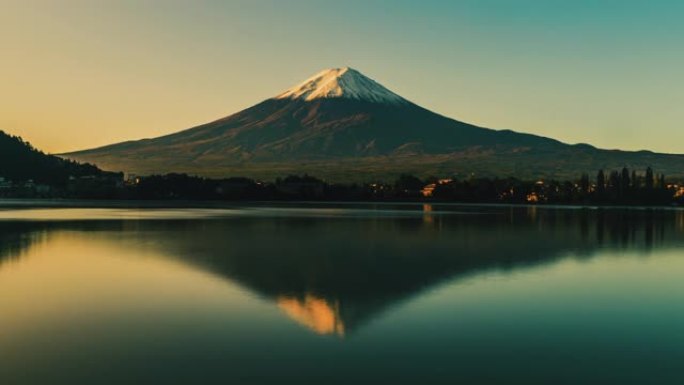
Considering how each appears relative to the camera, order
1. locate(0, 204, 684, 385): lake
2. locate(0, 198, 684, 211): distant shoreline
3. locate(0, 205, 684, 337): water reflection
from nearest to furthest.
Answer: locate(0, 204, 684, 385): lake, locate(0, 205, 684, 337): water reflection, locate(0, 198, 684, 211): distant shoreline

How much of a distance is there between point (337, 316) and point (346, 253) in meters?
19.9

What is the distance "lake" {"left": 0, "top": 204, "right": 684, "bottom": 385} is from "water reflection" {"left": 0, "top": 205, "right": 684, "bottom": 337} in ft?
0.57

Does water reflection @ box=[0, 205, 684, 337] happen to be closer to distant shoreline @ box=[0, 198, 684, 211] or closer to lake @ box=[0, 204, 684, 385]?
lake @ box=[0, 204, 684, 385]

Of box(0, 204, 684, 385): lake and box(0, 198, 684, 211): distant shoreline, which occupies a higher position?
box(0, 198, 684, 211): distant shoreline

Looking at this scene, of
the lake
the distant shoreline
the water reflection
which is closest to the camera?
the lake

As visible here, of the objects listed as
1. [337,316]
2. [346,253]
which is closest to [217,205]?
[346,253]

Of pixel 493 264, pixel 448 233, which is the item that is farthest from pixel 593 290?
pixel 448 233

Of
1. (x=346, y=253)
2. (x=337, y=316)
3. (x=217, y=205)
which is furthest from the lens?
(x=217, y=205)

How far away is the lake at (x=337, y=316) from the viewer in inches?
579

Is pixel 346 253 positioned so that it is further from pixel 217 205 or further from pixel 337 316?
pixel 217 205

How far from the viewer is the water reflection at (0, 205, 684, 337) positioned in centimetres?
2410

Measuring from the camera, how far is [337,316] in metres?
20.8

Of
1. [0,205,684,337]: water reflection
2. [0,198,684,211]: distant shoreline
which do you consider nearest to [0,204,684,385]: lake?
[0,205,684,337]: water reflection

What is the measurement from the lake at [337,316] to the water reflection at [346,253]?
173 mm
